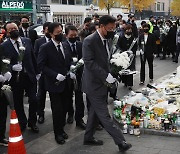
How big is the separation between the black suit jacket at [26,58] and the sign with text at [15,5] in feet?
84.5

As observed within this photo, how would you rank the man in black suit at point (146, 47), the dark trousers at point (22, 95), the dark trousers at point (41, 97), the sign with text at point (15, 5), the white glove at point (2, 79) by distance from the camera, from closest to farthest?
the white glove at point (2, 79) < the dark trousers at point (22, 95) < the dark trousers at point (41, 97) < the man in black suit at point (146, 47) < the sign with text at point (15, 5)

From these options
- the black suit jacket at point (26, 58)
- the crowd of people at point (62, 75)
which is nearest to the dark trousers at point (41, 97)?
the crowd of people at point (62, 75)

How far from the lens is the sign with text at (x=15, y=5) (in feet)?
99.8

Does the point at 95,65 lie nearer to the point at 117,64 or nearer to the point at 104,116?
the point at 117,64

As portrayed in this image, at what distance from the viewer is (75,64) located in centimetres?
600

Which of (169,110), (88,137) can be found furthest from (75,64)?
(169,110)

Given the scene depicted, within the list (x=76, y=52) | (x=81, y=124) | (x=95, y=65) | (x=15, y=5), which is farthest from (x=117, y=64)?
(x=15, y=5)

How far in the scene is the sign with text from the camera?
30.4m

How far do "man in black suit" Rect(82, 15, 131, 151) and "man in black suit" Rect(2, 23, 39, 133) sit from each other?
4.09 ft

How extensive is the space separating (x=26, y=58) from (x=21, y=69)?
0.28m

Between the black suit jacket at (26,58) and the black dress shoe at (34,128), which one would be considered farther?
the black dress shoe at (34,128)

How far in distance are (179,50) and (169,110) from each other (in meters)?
8.40

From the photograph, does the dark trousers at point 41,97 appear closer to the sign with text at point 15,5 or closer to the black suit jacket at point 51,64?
the black suit jacket at point 51,64

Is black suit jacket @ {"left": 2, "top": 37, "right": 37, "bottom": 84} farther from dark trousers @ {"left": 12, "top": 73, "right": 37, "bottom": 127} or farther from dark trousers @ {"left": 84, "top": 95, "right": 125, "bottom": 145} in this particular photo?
dark trousers @ {"left": 84, "top": 95, "right": 125, "bottom": 145}
